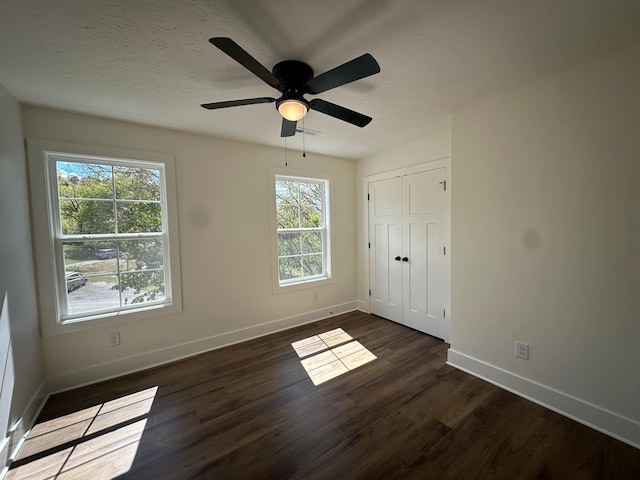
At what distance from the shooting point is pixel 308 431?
5.70ft

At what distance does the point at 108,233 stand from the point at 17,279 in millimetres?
706

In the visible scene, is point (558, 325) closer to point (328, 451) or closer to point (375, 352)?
point (375, 352)

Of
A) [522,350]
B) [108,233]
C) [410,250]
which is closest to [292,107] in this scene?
[108,233]

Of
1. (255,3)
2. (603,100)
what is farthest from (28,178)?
(603,100)

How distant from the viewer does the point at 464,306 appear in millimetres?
2410

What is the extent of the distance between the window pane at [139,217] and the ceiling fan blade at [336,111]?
1.97 meters

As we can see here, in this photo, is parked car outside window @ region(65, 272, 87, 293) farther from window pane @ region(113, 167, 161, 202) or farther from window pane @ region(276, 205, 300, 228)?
window pane @ region(276, 205, 300, 228)

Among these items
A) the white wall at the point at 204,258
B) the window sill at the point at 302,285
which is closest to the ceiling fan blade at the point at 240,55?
the white wall at the point at 204,258

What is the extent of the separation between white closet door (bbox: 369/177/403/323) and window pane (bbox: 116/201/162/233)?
2703 millimetres

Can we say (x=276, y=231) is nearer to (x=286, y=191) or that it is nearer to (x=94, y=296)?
(x=286, y=191)

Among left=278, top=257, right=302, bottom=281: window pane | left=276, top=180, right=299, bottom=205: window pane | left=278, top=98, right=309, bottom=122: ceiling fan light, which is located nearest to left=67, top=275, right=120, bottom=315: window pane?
left=278, top=257, right=302, bottom=281: window pane

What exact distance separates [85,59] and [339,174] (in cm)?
290

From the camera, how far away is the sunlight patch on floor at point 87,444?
150 centimetres

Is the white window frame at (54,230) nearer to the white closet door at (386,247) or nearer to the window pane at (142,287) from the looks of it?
the window pane at (142,287)
